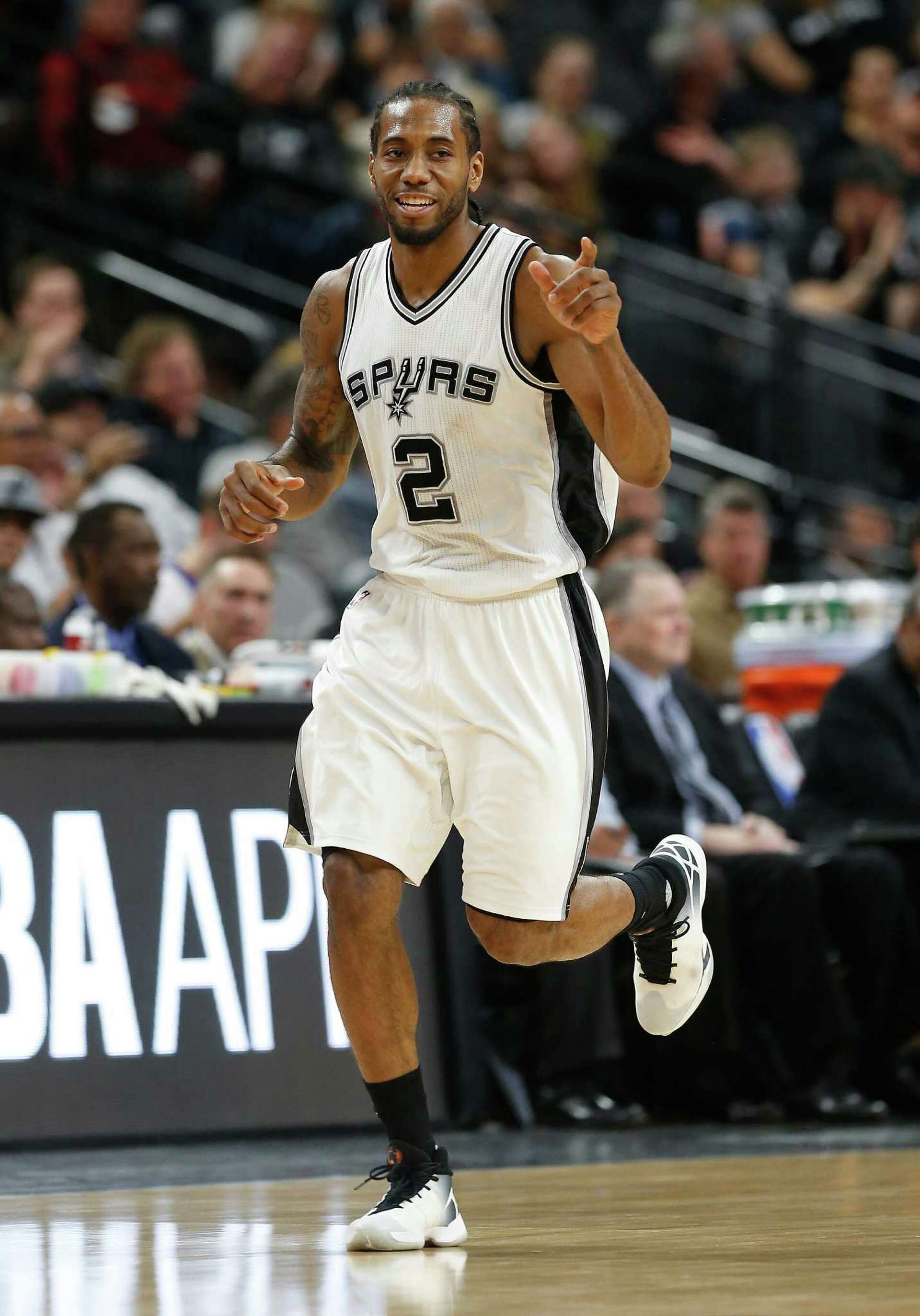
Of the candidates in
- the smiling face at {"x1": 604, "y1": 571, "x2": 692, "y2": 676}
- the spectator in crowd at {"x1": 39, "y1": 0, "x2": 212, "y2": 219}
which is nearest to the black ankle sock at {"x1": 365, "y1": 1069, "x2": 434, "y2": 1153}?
the smiling face at {"x1": 604, "y1": 571, "x2": 692, "y2": 676}

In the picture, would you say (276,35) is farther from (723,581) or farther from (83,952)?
(83,952)

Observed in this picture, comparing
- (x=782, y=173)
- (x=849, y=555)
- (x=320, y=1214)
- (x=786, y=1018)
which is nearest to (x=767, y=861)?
(x=786, y=1018)

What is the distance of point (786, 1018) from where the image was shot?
6.91 meters

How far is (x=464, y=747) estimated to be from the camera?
13.9ft

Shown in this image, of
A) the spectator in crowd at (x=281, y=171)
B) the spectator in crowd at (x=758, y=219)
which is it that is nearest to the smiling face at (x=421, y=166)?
the spectator in crowd at (x=281, y=171)

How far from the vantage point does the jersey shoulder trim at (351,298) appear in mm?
4434

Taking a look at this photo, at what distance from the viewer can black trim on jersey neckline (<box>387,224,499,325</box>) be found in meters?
4.27

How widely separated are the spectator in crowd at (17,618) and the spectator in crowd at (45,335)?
10.4 feet

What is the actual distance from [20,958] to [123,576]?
1650 millimetres

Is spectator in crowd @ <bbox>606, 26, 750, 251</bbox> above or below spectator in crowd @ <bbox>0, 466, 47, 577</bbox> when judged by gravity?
above

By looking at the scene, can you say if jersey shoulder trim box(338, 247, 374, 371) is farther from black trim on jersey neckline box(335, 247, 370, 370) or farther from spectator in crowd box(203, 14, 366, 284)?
spectator in crowd box(203, 14, 366, 284)

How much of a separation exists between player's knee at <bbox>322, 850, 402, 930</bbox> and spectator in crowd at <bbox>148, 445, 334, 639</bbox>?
11.9ft

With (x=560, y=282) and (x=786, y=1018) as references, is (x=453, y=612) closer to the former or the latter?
(x=560, y=282)

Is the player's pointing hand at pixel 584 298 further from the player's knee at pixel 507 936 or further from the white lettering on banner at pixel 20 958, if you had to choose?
the white lettering on banner at pixel 20 958
